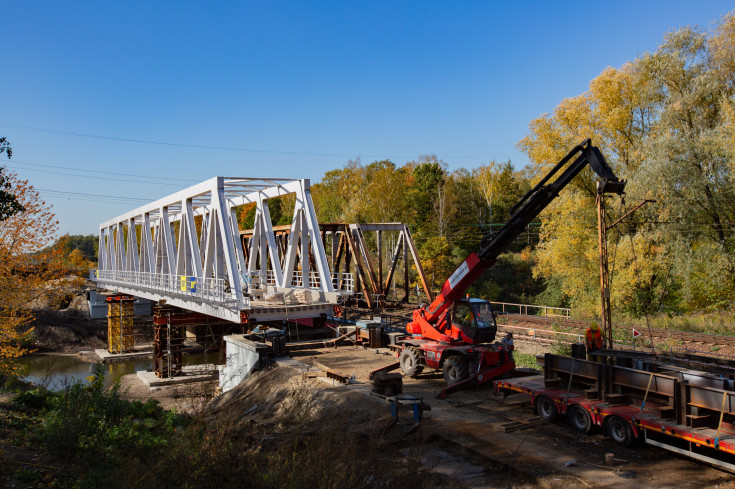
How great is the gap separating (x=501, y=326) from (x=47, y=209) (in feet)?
71.8

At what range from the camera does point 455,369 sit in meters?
13.8

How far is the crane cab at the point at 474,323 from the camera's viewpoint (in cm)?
1412

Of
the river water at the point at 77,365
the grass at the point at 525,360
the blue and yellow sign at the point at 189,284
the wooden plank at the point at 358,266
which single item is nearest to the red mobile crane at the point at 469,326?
the grass at the point at 525,360

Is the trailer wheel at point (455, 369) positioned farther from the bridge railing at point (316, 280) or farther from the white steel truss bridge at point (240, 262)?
the bridge railing at point (316, 280)

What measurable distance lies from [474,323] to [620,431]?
512 cm

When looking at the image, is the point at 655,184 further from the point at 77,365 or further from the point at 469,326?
the point at 77,365

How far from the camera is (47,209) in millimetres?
22719

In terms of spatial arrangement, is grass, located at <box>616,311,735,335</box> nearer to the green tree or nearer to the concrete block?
the concrete block

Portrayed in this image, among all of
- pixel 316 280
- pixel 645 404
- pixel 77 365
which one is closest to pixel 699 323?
pixel 645 404

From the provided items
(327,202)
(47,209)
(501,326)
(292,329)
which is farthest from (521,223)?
(327,202)

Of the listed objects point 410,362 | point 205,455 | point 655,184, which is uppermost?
point 655,184

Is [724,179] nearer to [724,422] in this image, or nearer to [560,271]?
[560,271]

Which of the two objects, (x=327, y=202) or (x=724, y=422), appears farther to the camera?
(x=327, y=202)

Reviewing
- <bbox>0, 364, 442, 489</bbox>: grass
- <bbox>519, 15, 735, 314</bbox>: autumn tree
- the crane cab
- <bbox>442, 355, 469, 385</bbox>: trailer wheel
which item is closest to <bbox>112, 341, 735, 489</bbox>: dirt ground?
<bbox>442, 355, 469, 385</bbox>: trailer wheel
